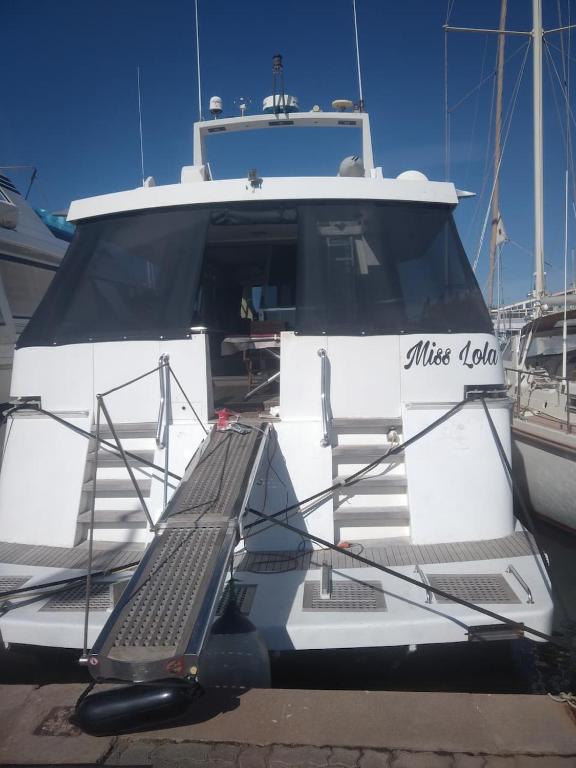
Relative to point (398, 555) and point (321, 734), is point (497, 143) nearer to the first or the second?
point (398, 555)

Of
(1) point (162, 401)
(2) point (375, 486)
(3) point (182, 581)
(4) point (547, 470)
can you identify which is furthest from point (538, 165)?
(3) point (182, 581)

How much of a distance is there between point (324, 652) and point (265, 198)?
10.0 feet

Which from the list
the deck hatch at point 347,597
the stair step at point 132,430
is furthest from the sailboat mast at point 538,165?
the deck hatch at point 347,597

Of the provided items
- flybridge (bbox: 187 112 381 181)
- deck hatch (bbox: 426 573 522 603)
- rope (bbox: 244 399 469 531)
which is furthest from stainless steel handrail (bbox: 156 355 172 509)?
flybridge (bbox: 187 112 381 181)

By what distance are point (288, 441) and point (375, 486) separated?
0.63 m

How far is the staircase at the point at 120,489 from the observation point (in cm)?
392

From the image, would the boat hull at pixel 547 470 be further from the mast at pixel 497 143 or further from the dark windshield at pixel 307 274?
the mast at pixel 497 143

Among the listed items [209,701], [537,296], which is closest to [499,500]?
[209,701]

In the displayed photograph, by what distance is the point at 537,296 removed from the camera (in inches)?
389

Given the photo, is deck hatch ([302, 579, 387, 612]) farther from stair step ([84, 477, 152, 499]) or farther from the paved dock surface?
stair step ([84, 477, 152, 499])

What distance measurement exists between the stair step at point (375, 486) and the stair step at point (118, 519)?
1286mm

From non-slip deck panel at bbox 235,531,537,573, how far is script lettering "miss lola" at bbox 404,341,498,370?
1196 millimetres

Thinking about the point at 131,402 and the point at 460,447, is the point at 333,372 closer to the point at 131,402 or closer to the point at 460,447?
the point at 460,447

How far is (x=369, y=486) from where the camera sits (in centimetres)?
389
